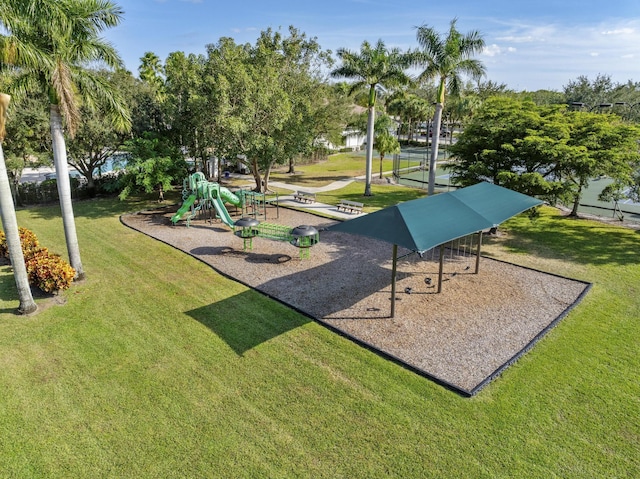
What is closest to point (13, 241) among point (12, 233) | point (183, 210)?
point (12, 233)

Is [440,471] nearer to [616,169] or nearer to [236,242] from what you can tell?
[236,242]

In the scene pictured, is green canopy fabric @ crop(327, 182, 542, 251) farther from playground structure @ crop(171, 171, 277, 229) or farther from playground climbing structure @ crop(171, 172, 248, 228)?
playground structure @ crop(171, 171, 277, 229)

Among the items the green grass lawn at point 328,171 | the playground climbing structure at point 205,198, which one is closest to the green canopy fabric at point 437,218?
the playground climbing structure at point 205,198

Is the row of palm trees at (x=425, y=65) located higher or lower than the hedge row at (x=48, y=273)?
higher

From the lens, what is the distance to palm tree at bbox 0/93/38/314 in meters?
9.68

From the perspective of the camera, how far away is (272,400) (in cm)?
819

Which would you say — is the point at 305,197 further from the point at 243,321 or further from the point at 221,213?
the point at 243,321

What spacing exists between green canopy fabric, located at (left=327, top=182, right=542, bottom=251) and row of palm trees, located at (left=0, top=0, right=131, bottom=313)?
830 cm

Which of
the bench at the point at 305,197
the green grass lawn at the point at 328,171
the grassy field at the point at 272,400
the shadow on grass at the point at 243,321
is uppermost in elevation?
the green grass lawn at the point at 328,171

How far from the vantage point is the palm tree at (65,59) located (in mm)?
10203

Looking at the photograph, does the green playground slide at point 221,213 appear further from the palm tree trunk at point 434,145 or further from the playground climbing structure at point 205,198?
the palm tree trunk at point 434,145

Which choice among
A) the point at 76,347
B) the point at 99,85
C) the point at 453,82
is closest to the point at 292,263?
the point at 76,347

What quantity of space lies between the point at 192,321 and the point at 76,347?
2.79 metres

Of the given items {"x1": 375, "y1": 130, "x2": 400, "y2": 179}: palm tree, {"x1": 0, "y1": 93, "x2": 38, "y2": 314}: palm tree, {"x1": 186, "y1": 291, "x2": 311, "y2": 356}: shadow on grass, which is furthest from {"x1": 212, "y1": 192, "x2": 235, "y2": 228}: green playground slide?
{"x1": 375, "y1": 130, "x2": 400, "y2": 179}: palm tree
